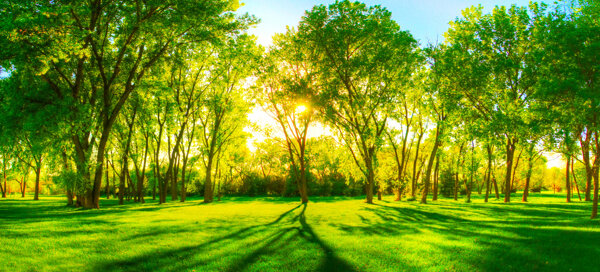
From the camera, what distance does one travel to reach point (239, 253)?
28.2 ft

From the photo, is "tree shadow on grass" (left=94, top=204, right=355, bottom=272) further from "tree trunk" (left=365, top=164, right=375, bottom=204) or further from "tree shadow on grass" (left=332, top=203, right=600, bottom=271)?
"tree trunk" (left=365, top=164, right=375, bottom=204)

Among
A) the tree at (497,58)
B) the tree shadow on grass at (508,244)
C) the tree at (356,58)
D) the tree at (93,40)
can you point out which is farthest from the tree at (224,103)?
the tree shadow on grass at (508,244)

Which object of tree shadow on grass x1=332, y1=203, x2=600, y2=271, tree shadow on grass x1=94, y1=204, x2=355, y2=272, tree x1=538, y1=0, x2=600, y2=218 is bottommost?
tree shadow on grass x1=94, y1=204, x2=355, y2=272

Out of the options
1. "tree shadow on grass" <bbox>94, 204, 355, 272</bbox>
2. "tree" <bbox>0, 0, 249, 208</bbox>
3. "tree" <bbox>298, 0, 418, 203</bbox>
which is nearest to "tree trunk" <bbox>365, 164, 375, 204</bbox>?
"tree" <bbox>298, 0, 418, 203</bbox>

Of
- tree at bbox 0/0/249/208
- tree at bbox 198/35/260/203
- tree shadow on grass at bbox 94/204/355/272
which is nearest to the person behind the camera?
tree shadow on grass at bbox 94/204/355/272

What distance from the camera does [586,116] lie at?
14.0 metres

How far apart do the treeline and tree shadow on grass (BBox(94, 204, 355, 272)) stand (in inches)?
421

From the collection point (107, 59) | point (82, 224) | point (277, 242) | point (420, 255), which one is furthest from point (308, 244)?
point (107, 59)

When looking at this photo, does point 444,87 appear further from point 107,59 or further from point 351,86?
point 107,59

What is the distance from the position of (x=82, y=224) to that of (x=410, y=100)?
30.9 meters

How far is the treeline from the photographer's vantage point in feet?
46.3

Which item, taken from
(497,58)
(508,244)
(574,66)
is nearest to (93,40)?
(508,244)

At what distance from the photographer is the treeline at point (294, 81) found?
1412 centimetres

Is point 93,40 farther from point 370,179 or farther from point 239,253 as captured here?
point 370,179
